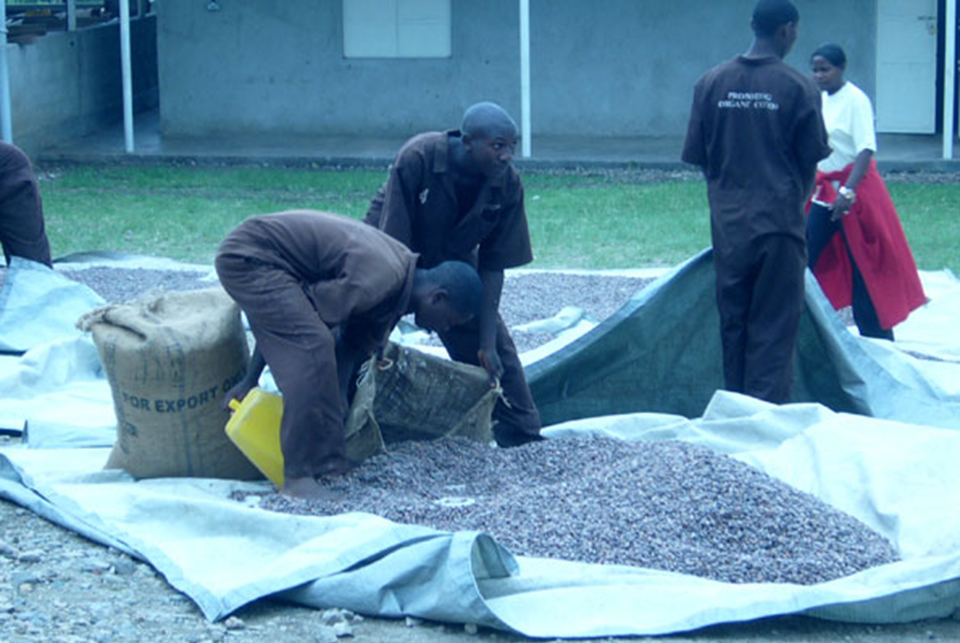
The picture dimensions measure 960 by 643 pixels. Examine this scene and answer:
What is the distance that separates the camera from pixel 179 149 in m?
17.1

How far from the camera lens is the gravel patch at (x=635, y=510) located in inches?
175

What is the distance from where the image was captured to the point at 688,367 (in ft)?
21.7

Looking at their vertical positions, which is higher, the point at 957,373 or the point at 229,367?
the point at 229,367

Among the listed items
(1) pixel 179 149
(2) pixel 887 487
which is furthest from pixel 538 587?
(1) pixel 179 149

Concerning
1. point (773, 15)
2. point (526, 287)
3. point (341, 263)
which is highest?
point (773, 15)

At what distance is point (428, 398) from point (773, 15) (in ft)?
7.01

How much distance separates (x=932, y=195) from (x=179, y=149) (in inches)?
328

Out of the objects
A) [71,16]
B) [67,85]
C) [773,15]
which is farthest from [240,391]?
[71,16]

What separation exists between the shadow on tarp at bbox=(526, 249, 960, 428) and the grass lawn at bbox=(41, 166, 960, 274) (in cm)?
420

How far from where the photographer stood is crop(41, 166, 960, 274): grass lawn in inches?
451

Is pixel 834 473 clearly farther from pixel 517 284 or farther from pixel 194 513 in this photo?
pixel 517 284

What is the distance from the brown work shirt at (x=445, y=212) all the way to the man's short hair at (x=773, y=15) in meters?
1.37

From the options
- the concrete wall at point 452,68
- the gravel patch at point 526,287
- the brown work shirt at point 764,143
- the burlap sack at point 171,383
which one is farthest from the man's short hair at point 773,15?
the concrete wall at point 452,68

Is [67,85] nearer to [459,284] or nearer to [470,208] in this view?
[470,208]
